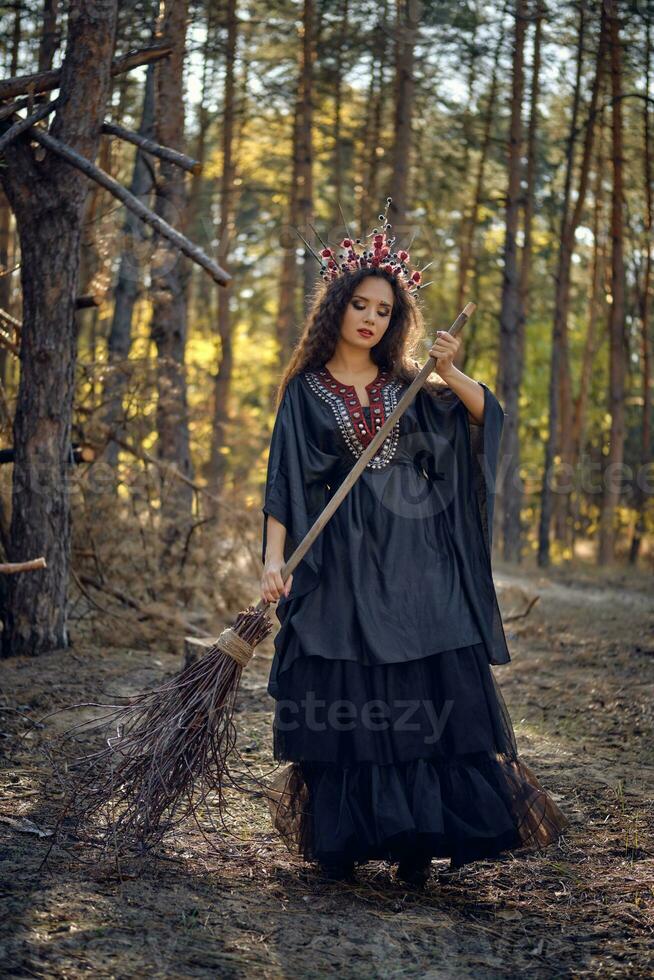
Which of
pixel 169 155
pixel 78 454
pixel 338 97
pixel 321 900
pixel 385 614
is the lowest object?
pixel 321 900

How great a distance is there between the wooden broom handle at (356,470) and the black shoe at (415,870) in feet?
3.39

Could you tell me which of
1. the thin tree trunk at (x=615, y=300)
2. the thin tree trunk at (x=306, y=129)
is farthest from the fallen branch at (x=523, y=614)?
the thin tree trunk at (x=615, y=300)

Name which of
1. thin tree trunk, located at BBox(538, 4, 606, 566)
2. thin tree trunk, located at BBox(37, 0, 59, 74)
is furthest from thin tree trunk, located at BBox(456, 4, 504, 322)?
thin tree trunk, located at BBox(37, 0, 59, 74)

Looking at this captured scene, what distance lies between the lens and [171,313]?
9.12 meters

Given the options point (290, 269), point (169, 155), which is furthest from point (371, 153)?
point (169, 155)

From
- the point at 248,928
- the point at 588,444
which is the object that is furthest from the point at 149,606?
the point at 588,444

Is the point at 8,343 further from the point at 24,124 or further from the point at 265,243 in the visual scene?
the point at 265,243

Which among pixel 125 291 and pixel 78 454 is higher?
pixel 125 291

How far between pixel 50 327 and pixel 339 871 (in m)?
3.71

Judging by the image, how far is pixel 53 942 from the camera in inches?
117

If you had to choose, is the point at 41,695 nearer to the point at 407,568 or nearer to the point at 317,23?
the point at 407,568

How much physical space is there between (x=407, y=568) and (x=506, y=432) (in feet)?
36.8

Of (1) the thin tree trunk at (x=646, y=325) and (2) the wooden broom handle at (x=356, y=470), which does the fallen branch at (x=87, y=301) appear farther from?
(1) the thin tree trunk at (x=646, y=325)

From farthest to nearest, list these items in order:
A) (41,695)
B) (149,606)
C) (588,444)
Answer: (588,444) < (149,606) < (41,695)
